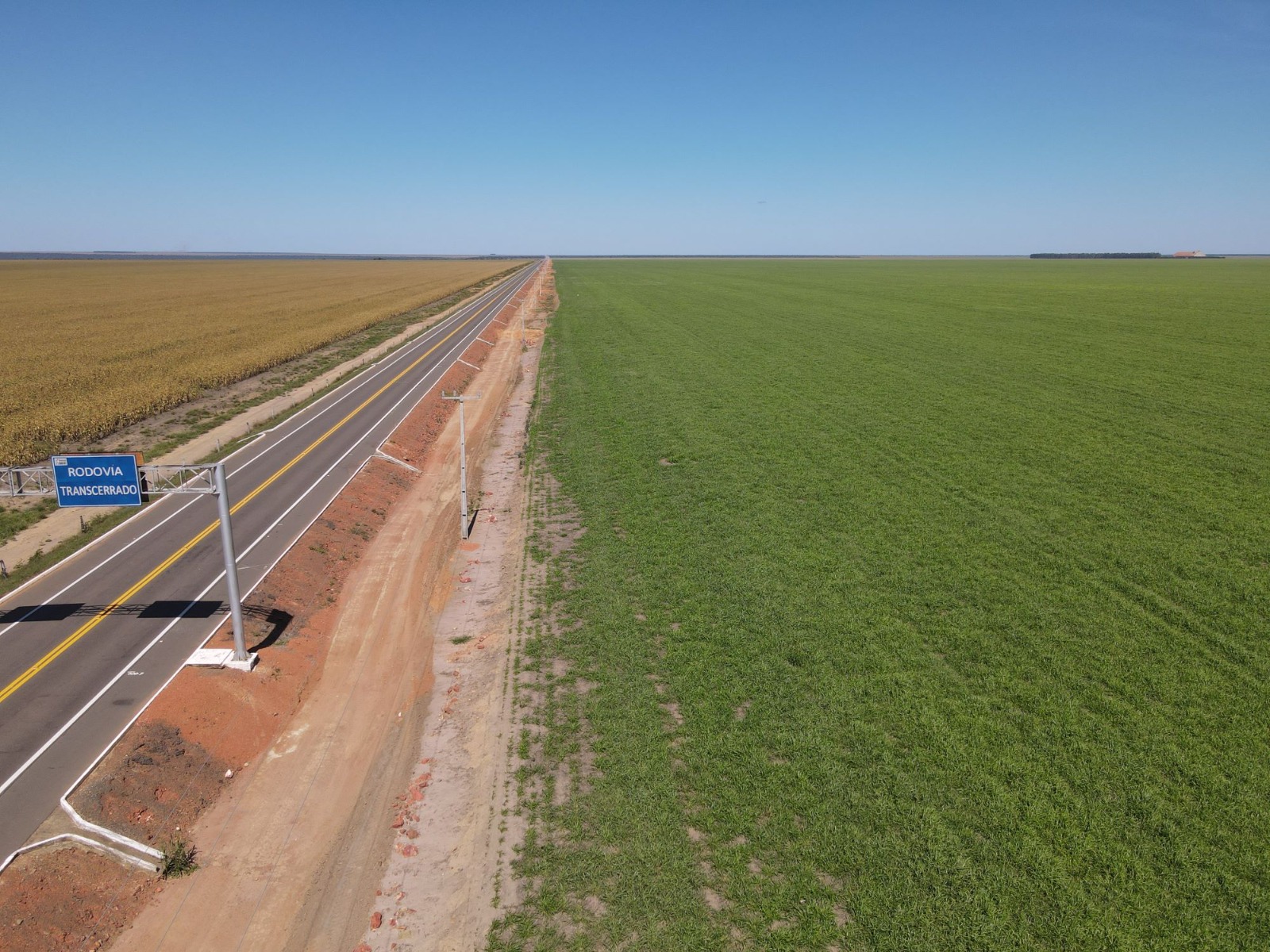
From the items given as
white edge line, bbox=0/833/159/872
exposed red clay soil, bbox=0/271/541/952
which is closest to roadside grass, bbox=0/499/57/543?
exposed red clay soil, bbox=0/271/541/952

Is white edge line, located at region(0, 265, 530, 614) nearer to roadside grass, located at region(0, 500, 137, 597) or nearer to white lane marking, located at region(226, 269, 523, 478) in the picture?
white lane marking, located at region(226, 269, 523, 478)

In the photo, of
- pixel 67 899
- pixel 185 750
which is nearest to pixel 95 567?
pixel 185 750

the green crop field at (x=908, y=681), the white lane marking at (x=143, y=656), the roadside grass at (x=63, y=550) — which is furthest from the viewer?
the roadside grass at (x=63, y=550)

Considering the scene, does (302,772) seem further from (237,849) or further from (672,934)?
(672,934)

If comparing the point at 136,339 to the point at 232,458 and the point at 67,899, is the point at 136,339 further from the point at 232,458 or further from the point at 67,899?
the point at 67,899

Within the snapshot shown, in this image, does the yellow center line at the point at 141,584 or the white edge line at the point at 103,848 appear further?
the yellow center line at the point at 141,584

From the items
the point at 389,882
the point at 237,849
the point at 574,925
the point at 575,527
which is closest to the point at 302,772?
the point at 237,849

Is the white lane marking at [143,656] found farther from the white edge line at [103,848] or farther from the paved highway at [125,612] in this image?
the white edge line at [103,848]

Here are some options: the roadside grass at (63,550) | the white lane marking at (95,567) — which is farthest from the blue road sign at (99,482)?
the white lane marking at (95,567)
